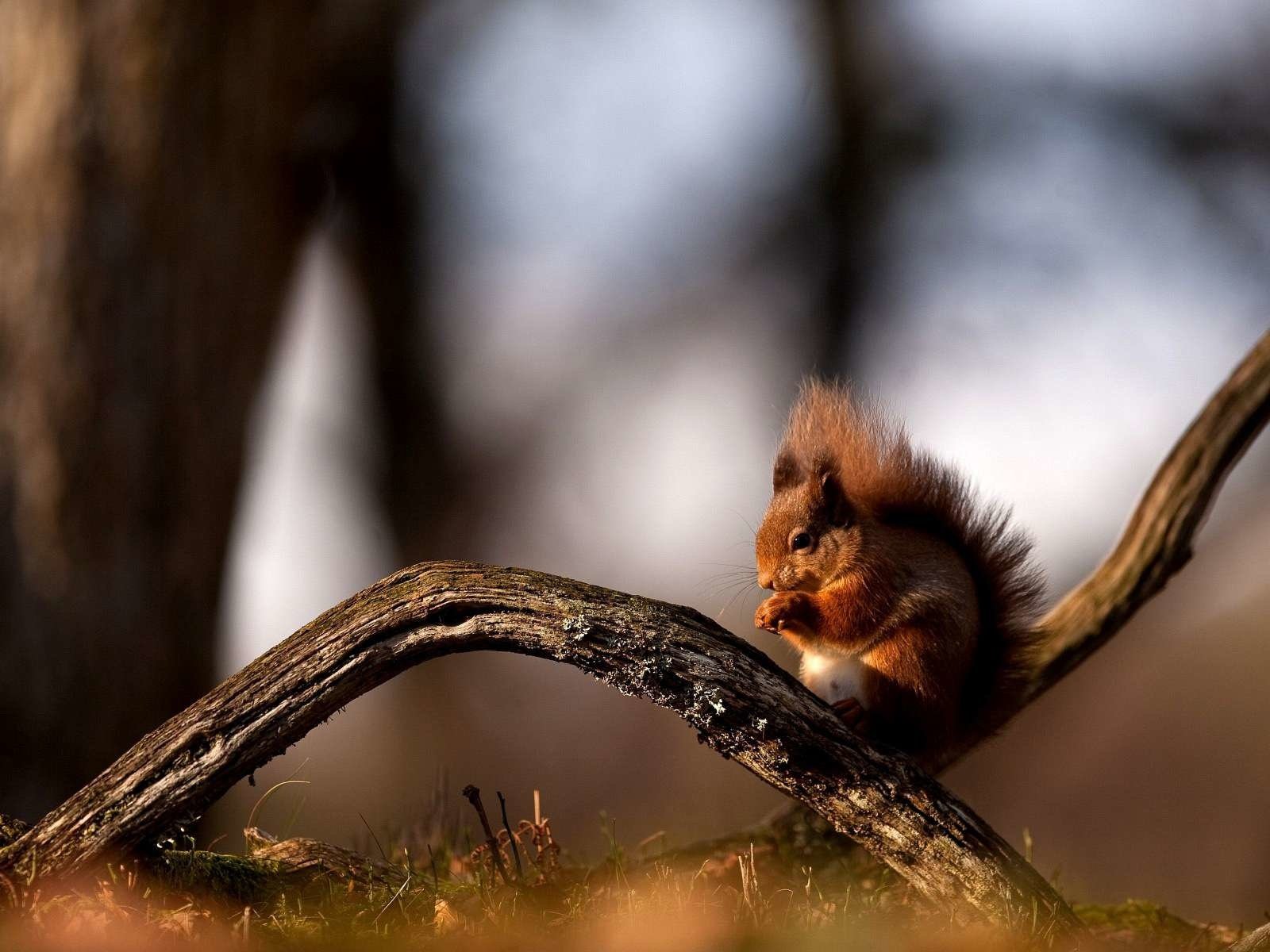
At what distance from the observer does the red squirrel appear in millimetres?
1425

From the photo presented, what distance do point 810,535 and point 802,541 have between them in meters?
0.01

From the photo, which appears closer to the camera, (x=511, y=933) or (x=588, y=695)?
(x=511, y=933)

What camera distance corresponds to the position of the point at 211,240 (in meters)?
3.35

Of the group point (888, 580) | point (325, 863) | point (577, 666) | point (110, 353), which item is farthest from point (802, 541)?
point (110, 353)

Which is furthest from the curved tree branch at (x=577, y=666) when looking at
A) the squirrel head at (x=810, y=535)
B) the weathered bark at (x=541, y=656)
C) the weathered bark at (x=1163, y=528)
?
the weathered bark at (x=1163, y=528)

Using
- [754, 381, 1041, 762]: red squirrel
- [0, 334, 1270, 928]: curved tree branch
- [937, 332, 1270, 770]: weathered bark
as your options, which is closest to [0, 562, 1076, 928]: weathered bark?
[0, 334, 1270, 928]: curved tree branch

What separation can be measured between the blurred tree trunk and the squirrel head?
2214mm

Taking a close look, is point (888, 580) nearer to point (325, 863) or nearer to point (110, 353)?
point (325, 863)

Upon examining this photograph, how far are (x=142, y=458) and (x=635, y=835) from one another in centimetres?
169

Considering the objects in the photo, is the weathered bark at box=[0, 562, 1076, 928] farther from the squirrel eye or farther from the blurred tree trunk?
the blurred tree trunk

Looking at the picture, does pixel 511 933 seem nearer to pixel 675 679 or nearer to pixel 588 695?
pixel 675 679

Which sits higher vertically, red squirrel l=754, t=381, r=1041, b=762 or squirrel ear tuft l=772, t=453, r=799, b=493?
squirrel ear tuft l=772, t=453, r=799, b=493

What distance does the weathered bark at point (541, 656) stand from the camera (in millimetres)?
1240

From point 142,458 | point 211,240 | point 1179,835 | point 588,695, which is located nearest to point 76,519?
point 142,458
